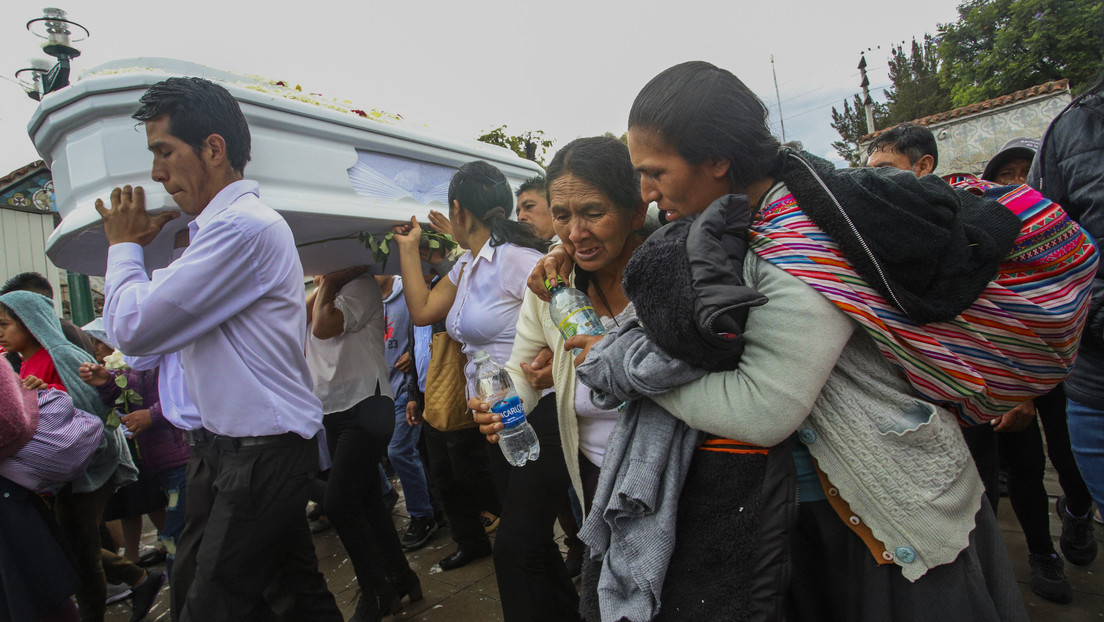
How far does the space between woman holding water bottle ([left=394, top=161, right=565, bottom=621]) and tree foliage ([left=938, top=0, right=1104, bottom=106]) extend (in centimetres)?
2476

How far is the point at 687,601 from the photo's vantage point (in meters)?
1.21

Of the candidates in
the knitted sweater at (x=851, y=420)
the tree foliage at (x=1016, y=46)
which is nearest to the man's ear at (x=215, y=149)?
the knitted sweater at (x=851, y=420)

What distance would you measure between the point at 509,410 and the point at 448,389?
131 cm

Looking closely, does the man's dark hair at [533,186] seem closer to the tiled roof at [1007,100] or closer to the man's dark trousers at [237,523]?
the man's dark trousers at [237,523]

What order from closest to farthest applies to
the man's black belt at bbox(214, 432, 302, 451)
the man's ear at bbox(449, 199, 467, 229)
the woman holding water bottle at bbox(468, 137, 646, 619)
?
1. the woman holding water bottle at bbox(468, 137, 646, 619)
2. the man's black belt at bbox(214, 432, 302, 451)
3. the man's ear at bbox(449, 199, 467, 229)

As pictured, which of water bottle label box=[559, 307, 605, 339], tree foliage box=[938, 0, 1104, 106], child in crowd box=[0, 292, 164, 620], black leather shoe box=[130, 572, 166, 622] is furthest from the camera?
tree foliage box=[938, 0, 1104, 106]

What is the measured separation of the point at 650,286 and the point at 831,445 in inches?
17.6

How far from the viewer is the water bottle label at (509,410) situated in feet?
6.39

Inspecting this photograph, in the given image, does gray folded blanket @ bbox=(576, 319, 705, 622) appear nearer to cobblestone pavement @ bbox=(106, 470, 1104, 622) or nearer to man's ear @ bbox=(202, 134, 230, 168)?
man's ear @ bbox=(202, 134, 230, 168)

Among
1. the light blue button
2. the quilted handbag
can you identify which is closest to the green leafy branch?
the quilted handbag

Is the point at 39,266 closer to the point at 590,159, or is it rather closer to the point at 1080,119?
the point at 590,159

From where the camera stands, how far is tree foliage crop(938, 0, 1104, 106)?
22.2 metres

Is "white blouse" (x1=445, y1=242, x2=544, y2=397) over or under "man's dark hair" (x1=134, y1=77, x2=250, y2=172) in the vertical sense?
under

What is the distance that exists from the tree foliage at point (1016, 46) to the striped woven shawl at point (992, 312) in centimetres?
2537
